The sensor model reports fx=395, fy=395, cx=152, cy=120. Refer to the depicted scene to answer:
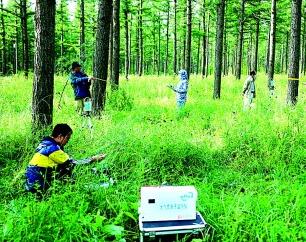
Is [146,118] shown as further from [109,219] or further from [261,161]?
[109,219]

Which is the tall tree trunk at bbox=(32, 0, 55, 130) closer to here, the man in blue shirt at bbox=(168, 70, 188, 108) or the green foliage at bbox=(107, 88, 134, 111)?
the green foliage at bbox=(107, 88, 134, 111)

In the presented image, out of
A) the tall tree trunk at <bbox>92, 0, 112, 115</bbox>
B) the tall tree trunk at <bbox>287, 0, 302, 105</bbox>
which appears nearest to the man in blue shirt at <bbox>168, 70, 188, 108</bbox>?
the tall tree trunk at <bbox>92, 0, 112, 115</bbox>

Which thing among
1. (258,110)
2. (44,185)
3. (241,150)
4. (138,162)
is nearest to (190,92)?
(258,110)

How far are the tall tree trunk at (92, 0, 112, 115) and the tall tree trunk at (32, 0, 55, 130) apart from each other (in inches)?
116

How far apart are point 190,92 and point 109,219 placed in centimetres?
1496

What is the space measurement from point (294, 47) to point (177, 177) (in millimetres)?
6550

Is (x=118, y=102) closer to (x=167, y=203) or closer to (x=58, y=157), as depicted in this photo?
(x=58, y=157)

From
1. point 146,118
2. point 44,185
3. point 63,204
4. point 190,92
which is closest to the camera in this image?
point 63,204

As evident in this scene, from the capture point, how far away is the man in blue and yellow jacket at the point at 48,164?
519cm

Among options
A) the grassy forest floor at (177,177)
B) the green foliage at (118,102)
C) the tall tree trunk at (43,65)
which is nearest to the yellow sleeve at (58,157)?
the grassy forest floor at (177,177)

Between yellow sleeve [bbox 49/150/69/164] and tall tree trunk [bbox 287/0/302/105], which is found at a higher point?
tall tree trunk [bbox 287/0/302/105]

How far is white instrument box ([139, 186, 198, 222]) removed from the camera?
4102mm

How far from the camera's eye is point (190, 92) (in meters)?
19.1

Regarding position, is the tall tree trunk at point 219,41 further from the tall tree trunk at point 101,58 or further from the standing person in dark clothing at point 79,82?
the standing person in dark clothing at point 79,82
